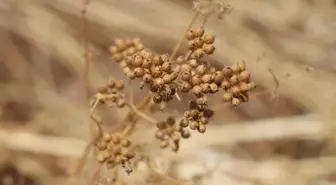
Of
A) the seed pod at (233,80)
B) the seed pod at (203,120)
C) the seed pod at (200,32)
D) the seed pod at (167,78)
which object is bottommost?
the seed pod at (203,120)

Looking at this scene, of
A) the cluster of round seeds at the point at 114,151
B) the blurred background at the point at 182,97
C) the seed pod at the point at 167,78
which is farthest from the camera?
the blurred background at the point at 182,97

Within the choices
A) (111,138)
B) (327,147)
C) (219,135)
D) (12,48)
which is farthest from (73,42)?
(111,138)

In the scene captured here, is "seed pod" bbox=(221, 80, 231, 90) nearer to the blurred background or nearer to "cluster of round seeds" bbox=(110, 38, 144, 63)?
"cluster of round seeds" bbox=(110, 38, 144, 63)

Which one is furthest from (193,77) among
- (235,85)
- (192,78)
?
(235,85)

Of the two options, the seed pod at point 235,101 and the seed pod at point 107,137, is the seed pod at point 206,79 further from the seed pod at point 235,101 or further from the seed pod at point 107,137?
the seed pod at point 107,137

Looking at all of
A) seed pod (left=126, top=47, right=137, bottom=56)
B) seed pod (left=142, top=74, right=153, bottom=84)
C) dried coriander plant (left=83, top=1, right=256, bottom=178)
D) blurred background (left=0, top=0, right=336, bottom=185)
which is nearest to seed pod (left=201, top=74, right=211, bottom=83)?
dried coriander plant (left=83, top=1, right=256, bottom=178)

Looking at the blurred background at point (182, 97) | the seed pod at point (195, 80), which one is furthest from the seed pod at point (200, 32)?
the blurred background at point (182, 97)
